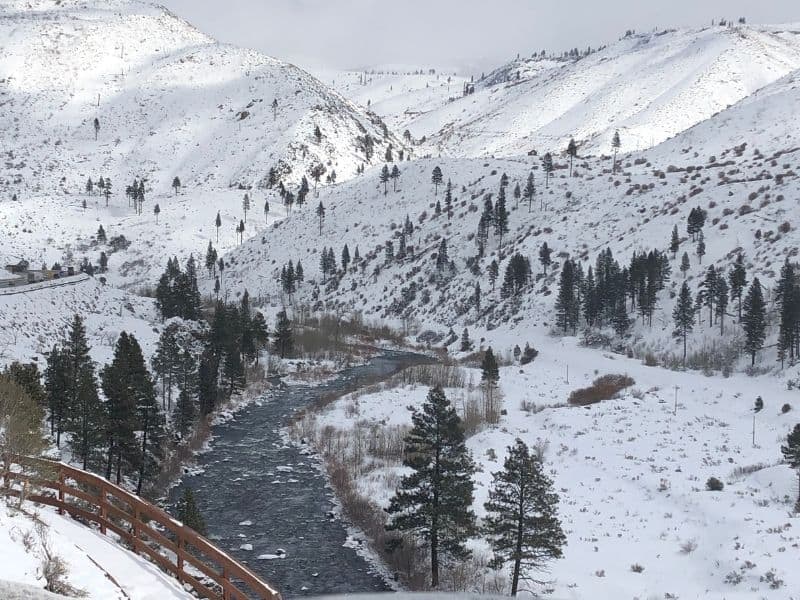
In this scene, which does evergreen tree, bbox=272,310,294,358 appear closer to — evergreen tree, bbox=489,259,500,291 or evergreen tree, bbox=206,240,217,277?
evergreen tree, bbox=489,259,500,291

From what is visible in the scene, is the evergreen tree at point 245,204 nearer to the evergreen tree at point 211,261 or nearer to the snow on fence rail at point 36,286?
the evergreen tree at point 211,261

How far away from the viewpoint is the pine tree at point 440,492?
26.1 meters

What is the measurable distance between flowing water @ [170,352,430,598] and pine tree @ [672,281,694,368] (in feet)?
150

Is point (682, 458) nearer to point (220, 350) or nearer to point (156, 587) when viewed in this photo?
point (156, 587)

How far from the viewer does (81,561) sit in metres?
11.0

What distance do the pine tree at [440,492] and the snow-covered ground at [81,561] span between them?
15.2 m

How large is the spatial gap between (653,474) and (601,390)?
23.3 meters

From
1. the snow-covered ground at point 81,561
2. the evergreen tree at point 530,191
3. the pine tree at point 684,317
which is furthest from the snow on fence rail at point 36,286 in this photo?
the evergreen tree at point 530,191

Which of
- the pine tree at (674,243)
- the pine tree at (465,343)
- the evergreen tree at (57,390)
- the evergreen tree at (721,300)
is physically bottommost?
the pine tree at (465,343)

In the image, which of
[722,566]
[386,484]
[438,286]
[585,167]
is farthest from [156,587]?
[585,167]

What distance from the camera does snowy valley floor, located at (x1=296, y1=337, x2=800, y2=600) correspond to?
23.1 m

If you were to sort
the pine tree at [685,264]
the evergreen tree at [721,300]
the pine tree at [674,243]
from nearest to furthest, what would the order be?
Answer: 1. the evergreen tree at [721,300]
2. the pine tree at [685,264]
3. the pine tree at [674,243]

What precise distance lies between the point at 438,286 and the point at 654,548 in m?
95.4

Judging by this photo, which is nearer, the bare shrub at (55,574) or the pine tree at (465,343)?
the bare shrub at (55,574)
